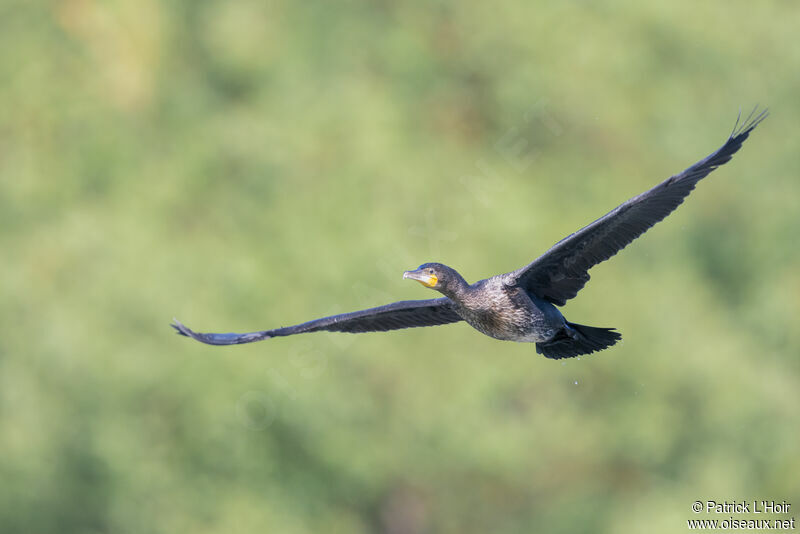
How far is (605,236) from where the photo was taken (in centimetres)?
998

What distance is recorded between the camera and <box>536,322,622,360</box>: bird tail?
10.3 metres

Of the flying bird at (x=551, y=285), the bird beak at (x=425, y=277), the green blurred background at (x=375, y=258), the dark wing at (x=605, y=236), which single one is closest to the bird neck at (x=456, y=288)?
the flying bird at (x=551, y=285)

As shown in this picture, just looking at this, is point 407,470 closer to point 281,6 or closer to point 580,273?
point 281,6

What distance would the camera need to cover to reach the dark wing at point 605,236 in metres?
9.17

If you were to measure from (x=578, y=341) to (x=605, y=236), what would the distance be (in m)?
1.12

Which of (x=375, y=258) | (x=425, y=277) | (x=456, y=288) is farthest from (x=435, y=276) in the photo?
(x=375, y=258)

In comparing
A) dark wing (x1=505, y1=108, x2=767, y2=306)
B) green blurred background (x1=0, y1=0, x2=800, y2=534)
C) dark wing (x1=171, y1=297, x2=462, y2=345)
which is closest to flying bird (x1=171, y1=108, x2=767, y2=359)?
dark wing (x1=505, y1=108, x2=767, y2=306)

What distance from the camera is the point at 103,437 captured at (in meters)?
25.0

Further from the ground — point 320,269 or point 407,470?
point 320,269

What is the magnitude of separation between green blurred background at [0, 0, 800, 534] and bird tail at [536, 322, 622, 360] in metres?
12.9

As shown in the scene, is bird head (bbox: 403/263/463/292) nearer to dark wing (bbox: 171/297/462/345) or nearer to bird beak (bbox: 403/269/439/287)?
bird beak (bbox: 403/269/439/287)

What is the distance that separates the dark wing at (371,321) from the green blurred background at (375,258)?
12055 millimetres

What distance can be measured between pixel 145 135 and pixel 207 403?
703 centimetres

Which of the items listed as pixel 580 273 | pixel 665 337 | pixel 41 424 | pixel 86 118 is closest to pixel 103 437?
pixel 41 424
